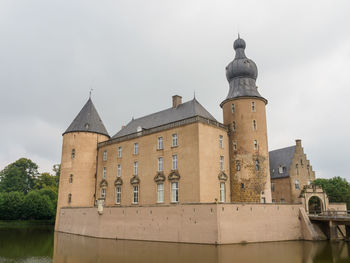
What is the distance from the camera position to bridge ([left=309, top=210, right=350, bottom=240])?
21481mm

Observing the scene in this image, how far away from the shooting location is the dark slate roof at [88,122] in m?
35.0

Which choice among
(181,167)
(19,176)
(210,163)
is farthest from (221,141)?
(19,176)

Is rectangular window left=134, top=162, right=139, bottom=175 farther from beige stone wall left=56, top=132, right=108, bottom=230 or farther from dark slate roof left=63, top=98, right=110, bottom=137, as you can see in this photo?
dark slate roof left=63, top=98, right=110, bottom=137

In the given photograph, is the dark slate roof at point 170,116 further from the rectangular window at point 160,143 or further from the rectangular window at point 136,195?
the rectangular window at point 136,195

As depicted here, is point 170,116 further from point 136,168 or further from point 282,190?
point 282,190

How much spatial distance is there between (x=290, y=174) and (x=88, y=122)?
22826 mm

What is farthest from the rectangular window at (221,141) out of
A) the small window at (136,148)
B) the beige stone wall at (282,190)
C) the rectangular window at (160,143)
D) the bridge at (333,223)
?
the beige stone wall at (282,190)

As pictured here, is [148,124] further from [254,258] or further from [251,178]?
[254,258]

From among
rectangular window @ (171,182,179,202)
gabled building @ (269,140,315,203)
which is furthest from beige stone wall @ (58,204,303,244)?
gabled building @ (269,140,315,203)

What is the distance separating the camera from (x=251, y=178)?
1040 inches

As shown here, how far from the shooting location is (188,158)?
83.2 feet

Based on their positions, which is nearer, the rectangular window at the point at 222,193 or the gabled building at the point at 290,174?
the rectangular window at the point at 222,193

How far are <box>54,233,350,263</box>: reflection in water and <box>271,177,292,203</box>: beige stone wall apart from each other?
12.0 meters

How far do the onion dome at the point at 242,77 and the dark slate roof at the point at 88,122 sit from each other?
14625 millimetres
